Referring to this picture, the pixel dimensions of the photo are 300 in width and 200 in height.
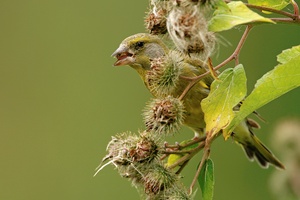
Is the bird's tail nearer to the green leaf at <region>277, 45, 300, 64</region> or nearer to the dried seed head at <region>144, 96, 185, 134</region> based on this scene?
the dried seed head at <region>144, 96, 185, 134</region>

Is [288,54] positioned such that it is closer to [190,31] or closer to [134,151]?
[190,31]

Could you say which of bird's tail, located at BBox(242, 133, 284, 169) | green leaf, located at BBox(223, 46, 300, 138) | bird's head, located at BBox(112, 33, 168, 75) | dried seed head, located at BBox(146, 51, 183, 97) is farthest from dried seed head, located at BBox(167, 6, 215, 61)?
bird's tail, located at BBox(242, 133, 284, 169)

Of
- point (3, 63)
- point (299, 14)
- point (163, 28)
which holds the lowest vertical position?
point (299, 14)

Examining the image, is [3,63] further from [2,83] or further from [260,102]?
[260,102]

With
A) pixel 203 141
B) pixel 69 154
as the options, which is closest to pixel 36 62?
pixel 69 154

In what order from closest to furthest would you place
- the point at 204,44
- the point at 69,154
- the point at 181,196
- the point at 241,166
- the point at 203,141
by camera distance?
1. the point at 204,44
2. the point at 181,196
3. the point at 203,141
4. the point at 241,166
5. the point at 69,154

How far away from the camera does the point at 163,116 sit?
327 cm

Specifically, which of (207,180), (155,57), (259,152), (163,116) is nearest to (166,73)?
(163,116)

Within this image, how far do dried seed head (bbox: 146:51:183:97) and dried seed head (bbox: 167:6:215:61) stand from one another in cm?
33

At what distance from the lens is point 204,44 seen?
2922 mm

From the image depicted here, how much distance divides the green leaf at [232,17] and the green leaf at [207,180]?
64cm

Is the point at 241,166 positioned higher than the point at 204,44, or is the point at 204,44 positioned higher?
the point at 204,44

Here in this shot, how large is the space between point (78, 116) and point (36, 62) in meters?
1.00

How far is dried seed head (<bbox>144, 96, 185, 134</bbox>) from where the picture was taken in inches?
129
